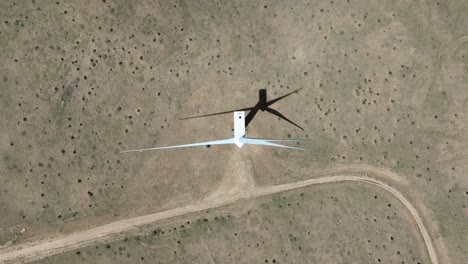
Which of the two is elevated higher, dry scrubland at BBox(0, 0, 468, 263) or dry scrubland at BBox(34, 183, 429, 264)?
dry scrubland at BBox(0, 0, 468, 263)

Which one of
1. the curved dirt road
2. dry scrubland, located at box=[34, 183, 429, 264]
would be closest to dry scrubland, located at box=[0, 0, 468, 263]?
dry scrubland, located at box=[34, 183, 429, 264]

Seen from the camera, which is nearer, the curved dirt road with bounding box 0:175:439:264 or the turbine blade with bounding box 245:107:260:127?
the curved dirt road with bounding box 0:175:439:264

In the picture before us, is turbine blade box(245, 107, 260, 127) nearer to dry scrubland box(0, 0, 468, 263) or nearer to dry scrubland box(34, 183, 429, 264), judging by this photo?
dry scrubland box(0, 0, 468, 263)

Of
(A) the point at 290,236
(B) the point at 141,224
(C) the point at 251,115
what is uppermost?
(C) the point at 251,115

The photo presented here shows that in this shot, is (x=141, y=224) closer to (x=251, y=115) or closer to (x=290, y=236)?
(x=290, y=236)

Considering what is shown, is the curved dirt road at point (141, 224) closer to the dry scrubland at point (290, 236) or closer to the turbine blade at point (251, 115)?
the dry scrubland at point (290, 236)

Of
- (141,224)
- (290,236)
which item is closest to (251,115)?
(290,236)
